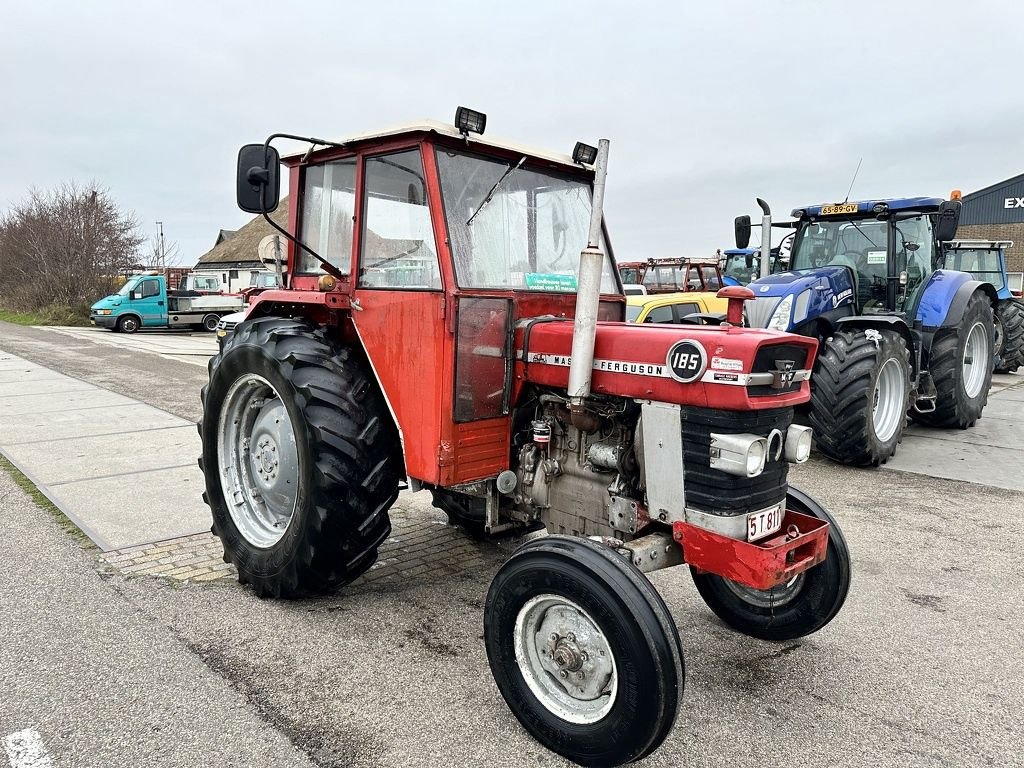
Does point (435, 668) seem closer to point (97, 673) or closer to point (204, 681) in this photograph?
point (204, 681)

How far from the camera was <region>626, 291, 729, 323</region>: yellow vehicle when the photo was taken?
985 centimetres

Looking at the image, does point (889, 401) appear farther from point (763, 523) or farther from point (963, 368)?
point (763, 523)

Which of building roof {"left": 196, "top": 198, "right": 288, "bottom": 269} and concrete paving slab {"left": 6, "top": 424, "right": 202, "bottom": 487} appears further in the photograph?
building roof {"left": 196, "top": 198, "right": 288, "bottom": 269}

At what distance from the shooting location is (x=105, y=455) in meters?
6.47

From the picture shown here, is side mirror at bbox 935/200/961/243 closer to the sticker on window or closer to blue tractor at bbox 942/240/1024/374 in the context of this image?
the sticker on window

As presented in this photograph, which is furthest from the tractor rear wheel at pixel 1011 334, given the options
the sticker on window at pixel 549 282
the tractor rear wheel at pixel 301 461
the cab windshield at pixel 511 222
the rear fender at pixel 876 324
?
the tractor rear wheel at pixel 301 461

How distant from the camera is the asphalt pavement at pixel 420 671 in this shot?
2492 mm

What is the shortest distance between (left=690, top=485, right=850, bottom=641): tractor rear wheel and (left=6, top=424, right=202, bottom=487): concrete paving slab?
4654 mm

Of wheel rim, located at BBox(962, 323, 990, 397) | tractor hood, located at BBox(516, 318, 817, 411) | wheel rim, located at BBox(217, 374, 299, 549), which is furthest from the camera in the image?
wheel rim, located at BBox(962, 323, 990, 397)

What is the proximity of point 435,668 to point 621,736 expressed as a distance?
972mm

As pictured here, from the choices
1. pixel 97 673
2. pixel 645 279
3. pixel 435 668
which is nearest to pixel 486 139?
pixel 435 668

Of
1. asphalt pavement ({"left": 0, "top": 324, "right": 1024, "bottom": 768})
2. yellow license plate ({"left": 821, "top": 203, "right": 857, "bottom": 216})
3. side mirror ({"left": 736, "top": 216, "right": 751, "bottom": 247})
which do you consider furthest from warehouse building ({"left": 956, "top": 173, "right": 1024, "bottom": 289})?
asphalt pavement ({"left": 0, "top": 324, "right": 1024, "bottom": 768})

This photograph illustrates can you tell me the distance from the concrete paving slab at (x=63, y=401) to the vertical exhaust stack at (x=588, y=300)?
803cm

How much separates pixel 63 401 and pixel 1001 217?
1321 inches
